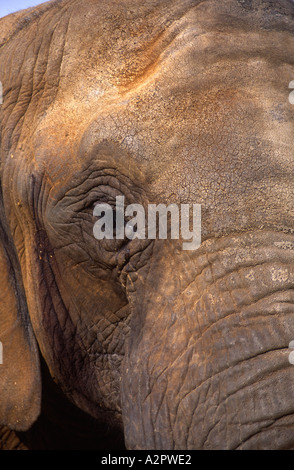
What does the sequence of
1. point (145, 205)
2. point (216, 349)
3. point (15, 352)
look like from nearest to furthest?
1. point (216, 349)
2. point (145, 205)
3. point (15, 352)

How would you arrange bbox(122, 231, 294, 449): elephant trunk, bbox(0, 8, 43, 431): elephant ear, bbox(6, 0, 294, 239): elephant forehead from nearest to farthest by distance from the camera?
1. bbox(122, 231, 294, 449): elephant trunk
2. bbox(6, 0, 294, 239): elephant forehead
3. bbox(0, 8, 43, 431): elephant ear

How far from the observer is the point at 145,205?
1889 mm

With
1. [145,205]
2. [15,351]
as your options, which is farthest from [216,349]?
[15,351]

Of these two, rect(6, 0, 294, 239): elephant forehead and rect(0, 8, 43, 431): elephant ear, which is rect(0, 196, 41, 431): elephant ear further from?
rect(6, 0, 294, 239): elephant forehead

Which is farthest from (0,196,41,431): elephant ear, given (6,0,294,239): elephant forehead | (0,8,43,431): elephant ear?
(6,0,294,239): elephant forehead

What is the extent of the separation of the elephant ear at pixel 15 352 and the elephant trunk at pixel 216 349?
51 centimetres

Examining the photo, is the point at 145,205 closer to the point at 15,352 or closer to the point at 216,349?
the point at 216,349

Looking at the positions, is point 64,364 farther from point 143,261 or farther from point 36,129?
point 36,129

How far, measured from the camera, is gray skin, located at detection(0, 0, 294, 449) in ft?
5.39

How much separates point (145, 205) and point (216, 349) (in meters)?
0.49

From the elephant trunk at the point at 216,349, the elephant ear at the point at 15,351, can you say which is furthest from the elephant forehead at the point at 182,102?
the elephant ear at the point at 15,351

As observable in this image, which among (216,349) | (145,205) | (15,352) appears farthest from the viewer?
(15,352)

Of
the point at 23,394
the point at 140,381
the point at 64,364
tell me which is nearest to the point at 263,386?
the point at 140,381

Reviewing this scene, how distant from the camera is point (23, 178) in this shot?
223 centimetres
